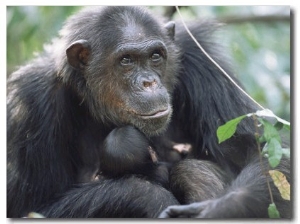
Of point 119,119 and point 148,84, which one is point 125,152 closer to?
point 119,119

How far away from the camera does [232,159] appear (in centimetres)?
462

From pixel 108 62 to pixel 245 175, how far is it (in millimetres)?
1105

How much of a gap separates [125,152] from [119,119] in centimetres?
28

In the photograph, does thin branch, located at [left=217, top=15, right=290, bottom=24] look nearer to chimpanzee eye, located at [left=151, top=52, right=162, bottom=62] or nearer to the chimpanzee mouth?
chimpanzee eye, located at [left=151, top=52, right=162, bottom=62]

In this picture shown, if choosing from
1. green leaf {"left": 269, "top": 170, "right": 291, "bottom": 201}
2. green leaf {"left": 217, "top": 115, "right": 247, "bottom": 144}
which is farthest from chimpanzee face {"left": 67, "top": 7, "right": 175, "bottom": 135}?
green leaf {"left": 269, "top": 170, "right": 291, "bottom": 201}

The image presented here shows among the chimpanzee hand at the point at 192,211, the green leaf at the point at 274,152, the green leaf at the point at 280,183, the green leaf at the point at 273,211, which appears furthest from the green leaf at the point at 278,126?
the chimpanzee hand at the point at 192,211

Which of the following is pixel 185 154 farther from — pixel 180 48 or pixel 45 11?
pixel 45 11

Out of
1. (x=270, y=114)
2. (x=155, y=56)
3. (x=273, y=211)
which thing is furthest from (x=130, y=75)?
(x=273, y=211)

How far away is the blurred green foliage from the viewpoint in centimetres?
493

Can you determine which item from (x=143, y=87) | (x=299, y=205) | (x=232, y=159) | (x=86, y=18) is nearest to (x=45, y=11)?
(x=86, y=18)

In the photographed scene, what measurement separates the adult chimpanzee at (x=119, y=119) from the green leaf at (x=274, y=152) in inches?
9.5

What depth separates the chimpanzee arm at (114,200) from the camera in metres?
4.17

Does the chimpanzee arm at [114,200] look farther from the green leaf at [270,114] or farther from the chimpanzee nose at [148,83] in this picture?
the green leaf at [270,114]

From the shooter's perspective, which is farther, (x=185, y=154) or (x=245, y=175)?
(x=185, y=154)
